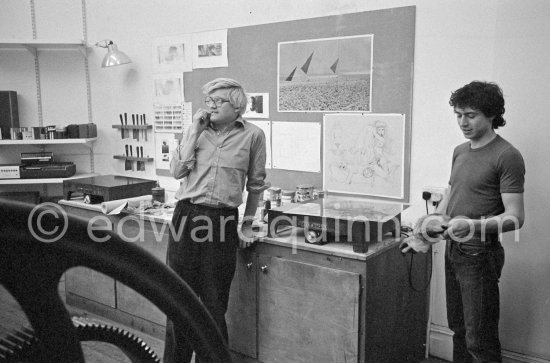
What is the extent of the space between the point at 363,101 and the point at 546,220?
1.11m

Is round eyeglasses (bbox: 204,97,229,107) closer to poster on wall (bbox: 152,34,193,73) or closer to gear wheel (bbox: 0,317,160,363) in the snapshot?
poster on wall (bbox: 152,34,193,73)

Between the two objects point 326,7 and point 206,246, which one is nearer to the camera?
point 206,246

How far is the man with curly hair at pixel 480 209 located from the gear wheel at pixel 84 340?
1.83 meters

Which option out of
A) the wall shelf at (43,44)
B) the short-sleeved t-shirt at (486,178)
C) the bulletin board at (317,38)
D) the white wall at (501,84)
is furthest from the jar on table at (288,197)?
the wall shelf at (43,44)

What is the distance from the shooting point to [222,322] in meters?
2.46

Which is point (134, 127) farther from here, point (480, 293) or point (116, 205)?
point (480, 293)

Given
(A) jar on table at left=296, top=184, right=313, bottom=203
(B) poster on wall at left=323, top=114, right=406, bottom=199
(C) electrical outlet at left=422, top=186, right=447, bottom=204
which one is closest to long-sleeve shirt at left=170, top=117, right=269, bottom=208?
(A) jar on table at left=296, top=184, right=313, bottom=203

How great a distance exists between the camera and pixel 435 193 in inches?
108

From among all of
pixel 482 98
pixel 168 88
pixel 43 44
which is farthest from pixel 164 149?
pixel 482 98

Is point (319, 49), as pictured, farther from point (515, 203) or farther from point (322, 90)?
point (515, 203)

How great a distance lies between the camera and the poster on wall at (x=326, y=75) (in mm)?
2902

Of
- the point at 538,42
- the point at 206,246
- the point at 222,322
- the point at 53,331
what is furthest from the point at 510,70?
the point at 53,331

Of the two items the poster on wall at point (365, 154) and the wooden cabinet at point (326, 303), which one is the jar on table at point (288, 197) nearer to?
the poster on wall at point (365, 154)

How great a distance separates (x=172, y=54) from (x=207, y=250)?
72.6 inches
